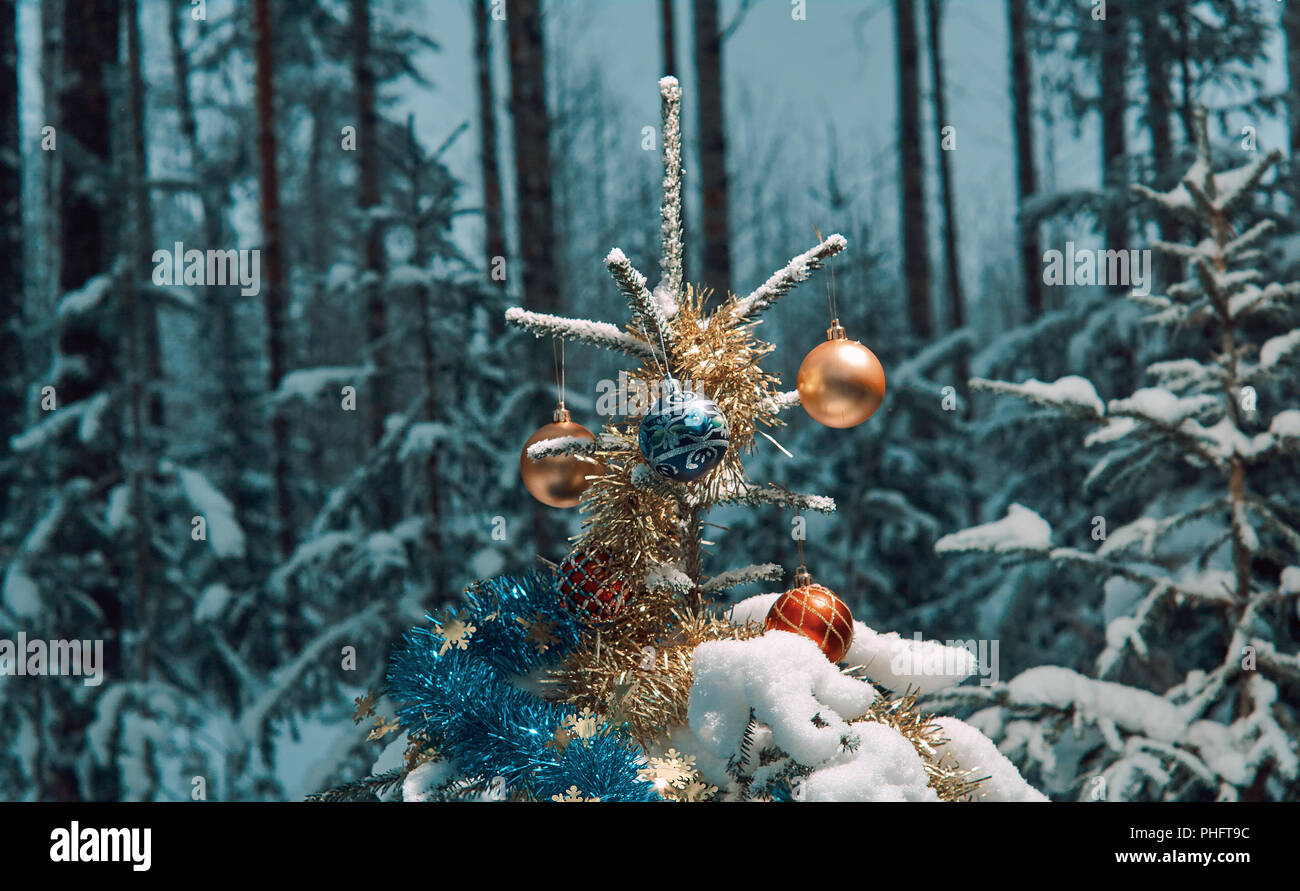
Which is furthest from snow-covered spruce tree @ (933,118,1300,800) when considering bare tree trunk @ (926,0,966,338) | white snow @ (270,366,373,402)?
bare tree trunk @ (926,0,966,338)

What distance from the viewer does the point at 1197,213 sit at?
3633 mm

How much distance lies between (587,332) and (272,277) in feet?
24.6

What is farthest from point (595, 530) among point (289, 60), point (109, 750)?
point (289, 60)

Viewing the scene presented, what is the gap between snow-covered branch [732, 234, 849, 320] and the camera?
1958 mm

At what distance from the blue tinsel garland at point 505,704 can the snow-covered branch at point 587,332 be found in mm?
526

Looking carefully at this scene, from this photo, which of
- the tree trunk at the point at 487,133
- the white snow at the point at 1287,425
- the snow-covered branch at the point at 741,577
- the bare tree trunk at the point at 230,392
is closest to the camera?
the snow-covered branch at the point at 741,577

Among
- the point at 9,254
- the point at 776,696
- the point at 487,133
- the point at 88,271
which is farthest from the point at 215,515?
the point at 487,133

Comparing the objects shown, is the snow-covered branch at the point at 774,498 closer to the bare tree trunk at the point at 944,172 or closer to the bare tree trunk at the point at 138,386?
the bare tree trunk at the point at 138,386

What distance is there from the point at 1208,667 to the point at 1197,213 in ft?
8.15

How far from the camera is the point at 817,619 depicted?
1924 mm

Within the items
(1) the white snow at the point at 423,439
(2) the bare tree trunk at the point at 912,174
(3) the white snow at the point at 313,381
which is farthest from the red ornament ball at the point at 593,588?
(2) the bare tree trunk at the point at 912,174

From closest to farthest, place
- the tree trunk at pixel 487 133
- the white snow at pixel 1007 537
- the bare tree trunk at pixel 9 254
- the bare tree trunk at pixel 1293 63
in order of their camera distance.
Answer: the white snow at pixel 1007 537, the bare tree trunk at pixel 9 254, the bare tree trunk at pixel 1293 63, the tree trunk at pixel 487 133

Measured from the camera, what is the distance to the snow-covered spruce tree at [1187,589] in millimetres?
3248

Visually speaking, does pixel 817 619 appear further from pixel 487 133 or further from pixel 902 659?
pixel 487 133
